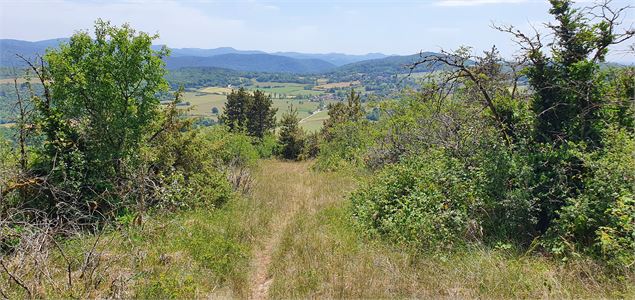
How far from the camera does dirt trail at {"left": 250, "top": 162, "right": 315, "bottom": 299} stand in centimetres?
556

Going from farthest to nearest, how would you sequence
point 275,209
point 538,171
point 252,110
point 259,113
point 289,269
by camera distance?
point 259,113, point 252,110, point 275,209, point 538,171, point 289,269

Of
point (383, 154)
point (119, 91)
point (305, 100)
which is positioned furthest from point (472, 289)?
point (305, 100)

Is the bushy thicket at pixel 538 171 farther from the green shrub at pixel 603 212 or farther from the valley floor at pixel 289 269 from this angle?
the valley floor at pixel 289 269

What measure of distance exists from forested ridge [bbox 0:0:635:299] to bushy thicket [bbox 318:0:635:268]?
0.09 feet

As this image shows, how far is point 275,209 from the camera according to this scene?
30.9 ft

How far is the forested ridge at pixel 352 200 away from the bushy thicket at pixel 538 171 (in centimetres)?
3

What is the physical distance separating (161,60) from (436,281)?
768 cm

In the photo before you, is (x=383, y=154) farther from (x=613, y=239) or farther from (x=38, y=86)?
(x=38, y=86)

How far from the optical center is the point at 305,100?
143125 millimetres

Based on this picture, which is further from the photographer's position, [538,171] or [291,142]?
[291,142]

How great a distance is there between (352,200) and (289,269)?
9.89ft

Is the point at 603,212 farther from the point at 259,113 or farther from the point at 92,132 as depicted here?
the point at 259,113

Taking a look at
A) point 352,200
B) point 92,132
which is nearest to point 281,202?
point 352,200

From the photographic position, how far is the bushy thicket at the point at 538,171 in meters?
5.16
